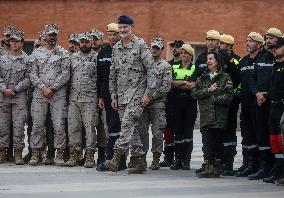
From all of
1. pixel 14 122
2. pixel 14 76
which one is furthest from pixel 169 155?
pixel 14 76

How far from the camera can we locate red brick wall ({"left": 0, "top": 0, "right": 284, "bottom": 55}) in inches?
1147

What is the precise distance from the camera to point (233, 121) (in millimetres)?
11461

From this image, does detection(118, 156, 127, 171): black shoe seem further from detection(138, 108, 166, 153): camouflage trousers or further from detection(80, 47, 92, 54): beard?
detection(80, 47, 92, 54): beard

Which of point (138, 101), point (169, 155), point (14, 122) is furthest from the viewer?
point (169, 155)

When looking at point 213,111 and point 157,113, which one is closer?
point 213,111

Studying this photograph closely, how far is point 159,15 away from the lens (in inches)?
1164

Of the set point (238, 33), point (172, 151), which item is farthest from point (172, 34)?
point (172, 151)

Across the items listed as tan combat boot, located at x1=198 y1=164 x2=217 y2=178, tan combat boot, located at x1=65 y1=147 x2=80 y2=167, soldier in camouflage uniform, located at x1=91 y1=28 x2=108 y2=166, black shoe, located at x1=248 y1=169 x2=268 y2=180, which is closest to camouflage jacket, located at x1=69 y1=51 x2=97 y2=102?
soldier in camouflage uniform, located at x1=91 y1=28 x2=108 y2=166

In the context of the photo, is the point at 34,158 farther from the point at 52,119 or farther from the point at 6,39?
the point at 6,39

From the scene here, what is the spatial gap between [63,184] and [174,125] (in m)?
2.96

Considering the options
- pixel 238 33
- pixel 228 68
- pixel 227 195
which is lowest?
pixel 227 195

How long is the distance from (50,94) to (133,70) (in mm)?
1532

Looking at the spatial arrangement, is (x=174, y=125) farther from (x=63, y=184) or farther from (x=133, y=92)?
(x=63, y=184)

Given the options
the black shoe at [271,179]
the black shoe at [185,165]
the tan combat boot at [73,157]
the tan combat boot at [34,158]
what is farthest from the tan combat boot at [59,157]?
the black shoe at [271,179]
